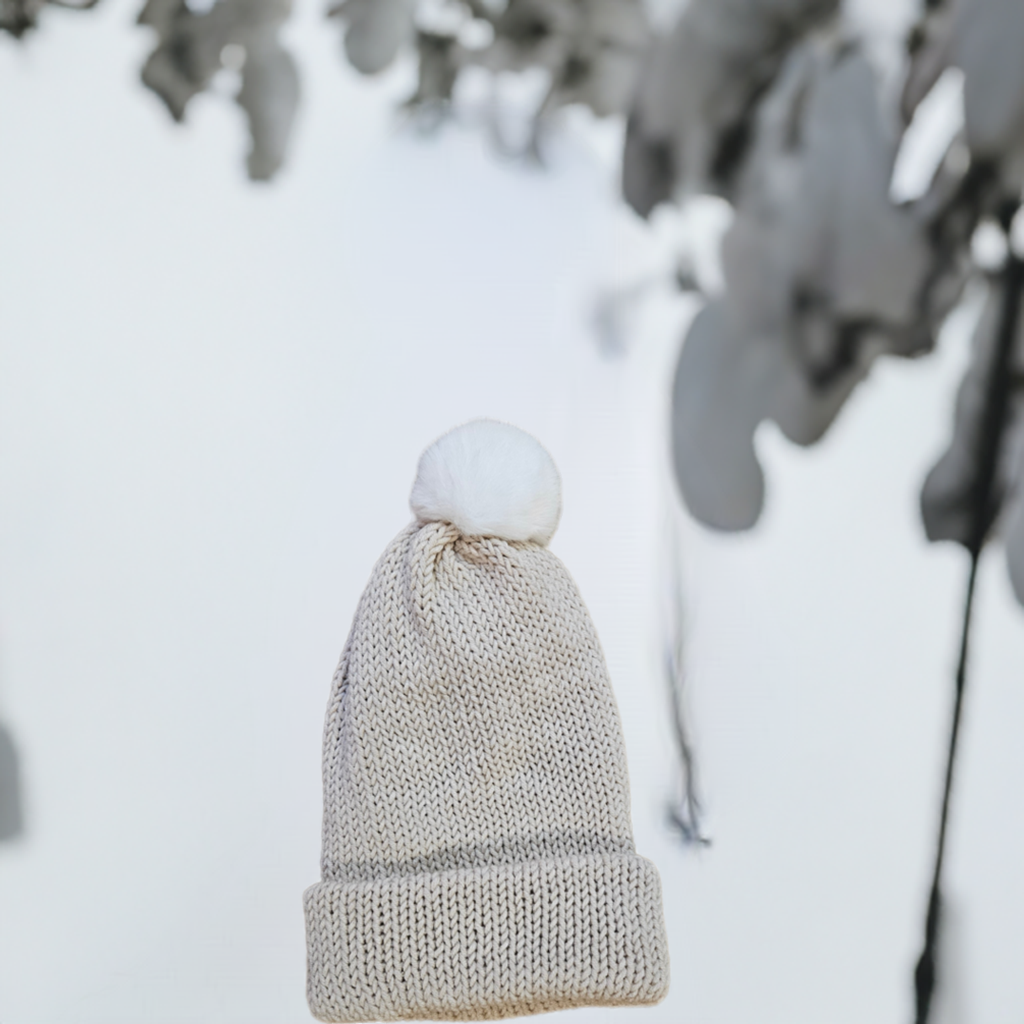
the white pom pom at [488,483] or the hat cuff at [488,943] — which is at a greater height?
the white pom pom at [488,483]

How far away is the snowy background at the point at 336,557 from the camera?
36.8 inches

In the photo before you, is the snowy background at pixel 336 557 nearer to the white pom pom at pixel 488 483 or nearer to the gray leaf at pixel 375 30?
the gray leaf at pixel 375 30

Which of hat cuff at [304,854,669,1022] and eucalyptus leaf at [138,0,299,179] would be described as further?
eucalyptus leaf at [138,0,299,179]

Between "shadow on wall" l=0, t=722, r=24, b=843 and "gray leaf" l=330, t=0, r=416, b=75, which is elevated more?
"gray leaf" l=330, t=0, r=416, b=75

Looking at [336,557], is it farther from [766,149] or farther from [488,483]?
[766,149]

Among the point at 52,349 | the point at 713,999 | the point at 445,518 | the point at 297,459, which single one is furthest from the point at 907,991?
the point at 52,349

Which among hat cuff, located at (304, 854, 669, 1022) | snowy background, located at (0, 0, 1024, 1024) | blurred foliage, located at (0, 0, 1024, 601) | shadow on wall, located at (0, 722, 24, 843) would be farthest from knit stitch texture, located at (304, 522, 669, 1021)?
shadow on wall, located at (0, 722, 24, 843)

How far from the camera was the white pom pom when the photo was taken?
2.62ft

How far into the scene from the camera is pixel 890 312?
89 cm

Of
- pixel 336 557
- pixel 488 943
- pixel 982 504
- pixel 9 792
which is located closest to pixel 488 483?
pixel 336 557

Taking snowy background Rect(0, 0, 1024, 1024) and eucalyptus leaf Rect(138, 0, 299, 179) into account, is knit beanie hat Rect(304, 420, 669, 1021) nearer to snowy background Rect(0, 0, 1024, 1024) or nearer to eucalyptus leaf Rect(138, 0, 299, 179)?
snowy background Rect(0, 0, 1024, 1024)

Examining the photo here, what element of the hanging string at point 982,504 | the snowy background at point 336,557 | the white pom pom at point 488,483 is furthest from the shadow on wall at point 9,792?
the hanging string at point 982,504

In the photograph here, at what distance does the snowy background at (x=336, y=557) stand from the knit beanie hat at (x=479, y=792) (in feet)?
0.43

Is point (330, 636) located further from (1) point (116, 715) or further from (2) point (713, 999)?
(2) point (713, 999)
